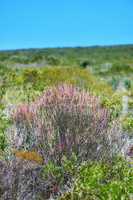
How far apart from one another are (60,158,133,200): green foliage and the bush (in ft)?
1.35

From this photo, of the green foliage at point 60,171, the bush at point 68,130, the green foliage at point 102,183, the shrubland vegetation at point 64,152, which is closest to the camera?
the green foliage at point 102,183

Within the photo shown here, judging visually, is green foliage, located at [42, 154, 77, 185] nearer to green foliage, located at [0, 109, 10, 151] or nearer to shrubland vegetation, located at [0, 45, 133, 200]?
shrubland vegetation, located at [0, 45, 133, 200]

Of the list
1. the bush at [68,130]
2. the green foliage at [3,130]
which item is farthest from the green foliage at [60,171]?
the green foliage at [3,130]

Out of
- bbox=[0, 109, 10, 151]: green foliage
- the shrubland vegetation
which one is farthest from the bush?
bbox=[0, 109, 10, 151]: green foliage

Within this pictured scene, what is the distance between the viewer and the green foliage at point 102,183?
6.11 m

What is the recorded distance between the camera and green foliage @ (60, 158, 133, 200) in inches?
240

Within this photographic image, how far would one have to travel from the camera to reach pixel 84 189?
6.45 metres

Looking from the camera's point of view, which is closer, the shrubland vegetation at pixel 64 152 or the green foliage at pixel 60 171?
the shrubland vegetation at pixel 64 152

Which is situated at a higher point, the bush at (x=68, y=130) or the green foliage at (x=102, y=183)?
the bush at (x=68, y=130)

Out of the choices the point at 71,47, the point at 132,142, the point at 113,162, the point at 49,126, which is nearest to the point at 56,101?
the point at 49,126

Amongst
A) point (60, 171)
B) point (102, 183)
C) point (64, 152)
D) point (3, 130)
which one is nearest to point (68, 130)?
point (64, 152)

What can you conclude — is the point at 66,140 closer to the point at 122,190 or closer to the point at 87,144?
the point at 87,144

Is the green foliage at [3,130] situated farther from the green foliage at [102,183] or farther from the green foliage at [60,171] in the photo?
the green foliage at [102,183]

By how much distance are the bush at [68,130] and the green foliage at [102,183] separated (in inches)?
16.2
